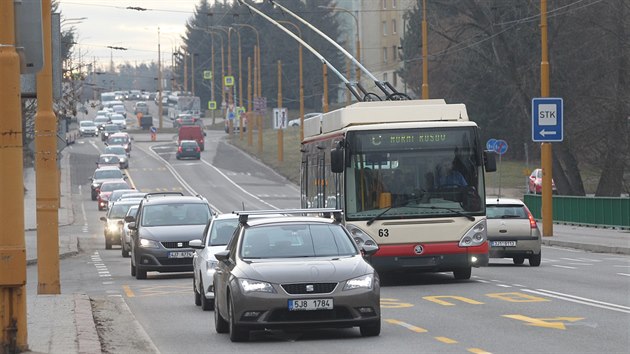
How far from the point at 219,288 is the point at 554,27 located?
46.8m

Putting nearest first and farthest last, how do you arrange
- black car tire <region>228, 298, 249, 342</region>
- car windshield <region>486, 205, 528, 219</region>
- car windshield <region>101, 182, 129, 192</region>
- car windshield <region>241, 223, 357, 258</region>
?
black car tire <region>228, 298, 249, 342</region>
car windshield <region>241, 223, 357, 258</region>
car windshield <region>486, 205, 528, 219</region>
car windshield <region>101, 182, 129, 192</region>

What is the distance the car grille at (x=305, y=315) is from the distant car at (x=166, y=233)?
521 inches

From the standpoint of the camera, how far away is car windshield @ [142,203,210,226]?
2923cm

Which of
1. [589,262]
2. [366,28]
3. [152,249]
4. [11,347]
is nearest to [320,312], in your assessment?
[11,347]

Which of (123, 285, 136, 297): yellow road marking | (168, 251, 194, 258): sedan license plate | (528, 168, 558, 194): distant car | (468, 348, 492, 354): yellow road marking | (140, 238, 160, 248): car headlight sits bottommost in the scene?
(528, 168, 558, 194): distant car

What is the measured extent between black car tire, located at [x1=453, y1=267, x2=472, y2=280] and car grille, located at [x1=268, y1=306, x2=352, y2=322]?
9096 mm

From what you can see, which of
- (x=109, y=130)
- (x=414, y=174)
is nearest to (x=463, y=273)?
(x=414, y=174)

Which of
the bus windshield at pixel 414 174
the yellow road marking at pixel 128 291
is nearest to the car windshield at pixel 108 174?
the yellow road marking at pixel 128 291

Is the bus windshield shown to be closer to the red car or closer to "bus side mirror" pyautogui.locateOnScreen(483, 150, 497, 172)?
"bus side mirror" pyautogui.locateOnScreen(483, 150, 497, 172)

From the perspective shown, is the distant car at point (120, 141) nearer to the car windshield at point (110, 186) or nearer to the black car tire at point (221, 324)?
the car windshield at point (110, 186)

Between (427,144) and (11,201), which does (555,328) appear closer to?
(11,201)

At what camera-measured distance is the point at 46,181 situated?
860 inches

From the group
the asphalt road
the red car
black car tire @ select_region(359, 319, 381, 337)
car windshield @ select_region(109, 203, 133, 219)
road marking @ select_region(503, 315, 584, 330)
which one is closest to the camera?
the asphalt road

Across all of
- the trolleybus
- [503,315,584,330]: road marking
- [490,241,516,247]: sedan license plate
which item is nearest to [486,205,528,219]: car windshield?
[490,241,516,247]: sedan license plate
